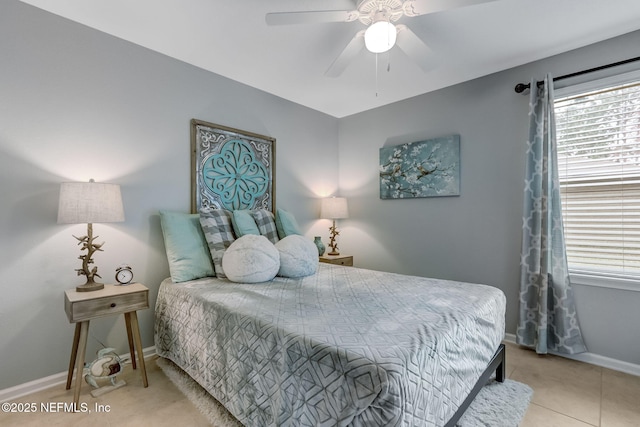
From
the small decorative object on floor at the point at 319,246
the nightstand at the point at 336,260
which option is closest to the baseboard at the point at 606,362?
the nightstand at the point at 336,260

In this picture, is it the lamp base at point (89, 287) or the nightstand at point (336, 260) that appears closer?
the lamp base at point (89, 287)

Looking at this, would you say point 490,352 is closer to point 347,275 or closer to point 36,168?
point 347,275

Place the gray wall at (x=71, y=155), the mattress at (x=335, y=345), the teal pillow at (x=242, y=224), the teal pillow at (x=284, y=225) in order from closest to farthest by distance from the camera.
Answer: the mattress at (x=335, y=345)
the gray wall at (x=71, y=155)
the teal pillow at (x=242, y=224)
the teal pillow at (x=284, y=225)

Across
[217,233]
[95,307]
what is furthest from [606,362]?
[95,307]

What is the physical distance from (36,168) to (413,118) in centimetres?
335

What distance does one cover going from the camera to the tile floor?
160 centimetres

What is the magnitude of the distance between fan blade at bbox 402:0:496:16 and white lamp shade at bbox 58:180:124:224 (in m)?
2.12

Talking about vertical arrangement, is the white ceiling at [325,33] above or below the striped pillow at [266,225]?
above

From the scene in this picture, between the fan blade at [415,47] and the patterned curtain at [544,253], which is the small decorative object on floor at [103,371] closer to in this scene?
the fan blade at [415,47]

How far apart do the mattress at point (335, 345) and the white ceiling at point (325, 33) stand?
1.81m

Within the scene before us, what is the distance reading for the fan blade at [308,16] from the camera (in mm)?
1545

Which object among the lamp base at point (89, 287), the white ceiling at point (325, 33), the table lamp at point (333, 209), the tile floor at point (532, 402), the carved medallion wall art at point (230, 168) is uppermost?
the white ceiling at point (325, 33)

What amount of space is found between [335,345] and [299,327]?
0.23 m

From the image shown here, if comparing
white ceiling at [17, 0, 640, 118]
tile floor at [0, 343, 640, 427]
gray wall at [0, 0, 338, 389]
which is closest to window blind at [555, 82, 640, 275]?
white ceiling at [17, 0, 640, 118]
